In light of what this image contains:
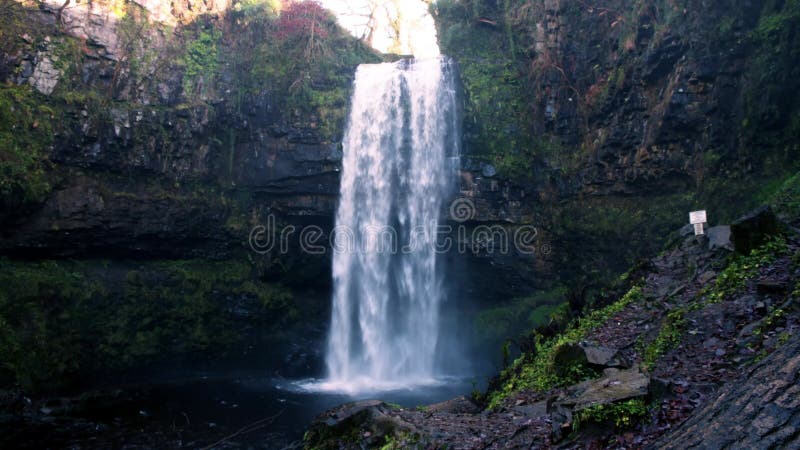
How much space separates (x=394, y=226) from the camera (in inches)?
677

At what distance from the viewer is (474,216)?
16594 millimetres

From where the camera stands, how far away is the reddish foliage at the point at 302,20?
1919 centimetres

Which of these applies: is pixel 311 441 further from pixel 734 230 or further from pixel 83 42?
pixel 83 42

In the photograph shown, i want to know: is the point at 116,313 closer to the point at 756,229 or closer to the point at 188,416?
the point at 188,416

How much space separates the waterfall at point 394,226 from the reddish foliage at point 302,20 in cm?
422

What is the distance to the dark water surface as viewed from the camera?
32.6ft

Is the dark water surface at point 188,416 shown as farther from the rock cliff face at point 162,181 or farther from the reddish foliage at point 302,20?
the reddish foliage at point 302,20

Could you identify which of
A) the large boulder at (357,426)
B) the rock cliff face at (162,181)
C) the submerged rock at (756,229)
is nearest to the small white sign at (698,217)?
the submerged rock at (756,229)

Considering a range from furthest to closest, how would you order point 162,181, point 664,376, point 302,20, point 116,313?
point 302,20 < point 162,181 < point 116,313 < point 664,376

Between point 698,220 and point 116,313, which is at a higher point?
point 698,220

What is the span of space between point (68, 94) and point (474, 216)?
1278 centimetres

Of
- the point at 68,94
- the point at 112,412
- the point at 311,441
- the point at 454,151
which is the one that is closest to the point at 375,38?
the point at 454,151

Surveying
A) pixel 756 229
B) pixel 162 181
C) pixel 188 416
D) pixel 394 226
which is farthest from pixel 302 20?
pixel 756 229

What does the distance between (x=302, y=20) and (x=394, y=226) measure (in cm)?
872
